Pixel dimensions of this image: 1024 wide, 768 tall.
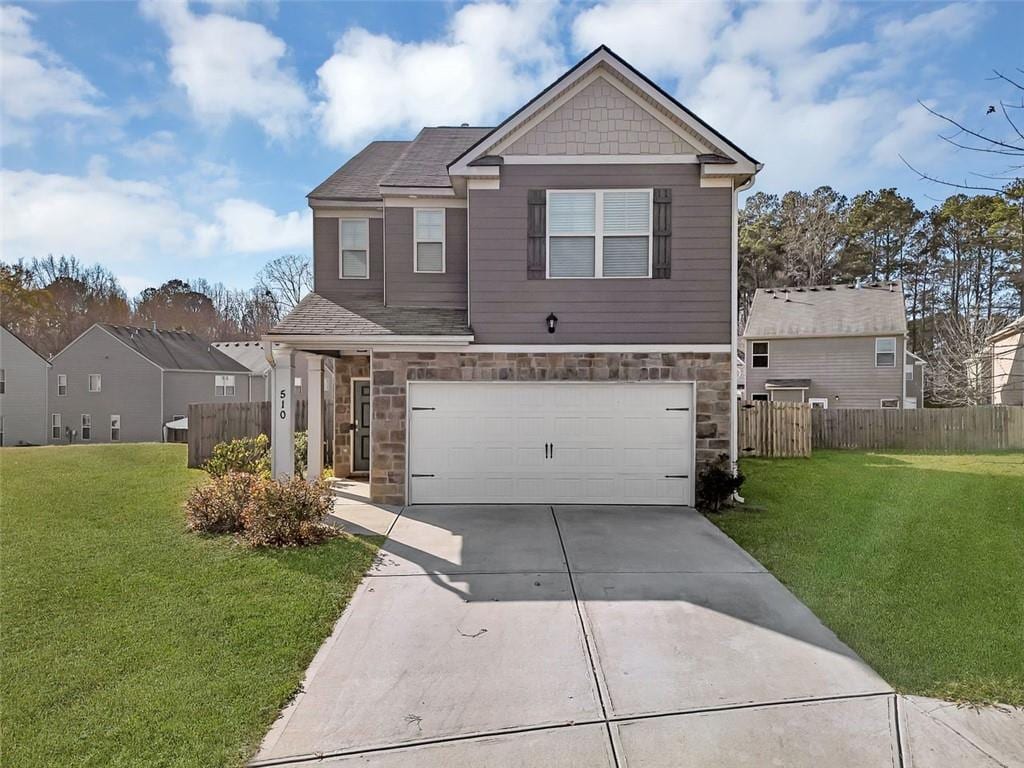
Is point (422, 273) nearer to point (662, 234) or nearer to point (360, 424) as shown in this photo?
point (360, 424)

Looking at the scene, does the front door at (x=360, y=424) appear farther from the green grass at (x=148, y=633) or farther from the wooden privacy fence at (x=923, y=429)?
the wooden privacy fence at (x=923, y=429)

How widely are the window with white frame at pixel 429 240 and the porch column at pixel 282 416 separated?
277 cm

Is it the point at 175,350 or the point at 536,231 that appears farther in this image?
the point at 175,350

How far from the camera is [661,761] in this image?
115 inches

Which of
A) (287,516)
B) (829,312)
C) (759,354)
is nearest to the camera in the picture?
(287,516)

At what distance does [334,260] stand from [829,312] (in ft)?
69.3

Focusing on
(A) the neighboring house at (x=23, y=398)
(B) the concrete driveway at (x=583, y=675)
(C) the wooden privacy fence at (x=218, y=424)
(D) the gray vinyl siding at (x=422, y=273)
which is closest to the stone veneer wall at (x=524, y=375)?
(D) the gray vinyl siding at (x=422, y=273)

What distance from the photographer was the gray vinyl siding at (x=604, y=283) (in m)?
8.59

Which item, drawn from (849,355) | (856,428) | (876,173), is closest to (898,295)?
(849,355)

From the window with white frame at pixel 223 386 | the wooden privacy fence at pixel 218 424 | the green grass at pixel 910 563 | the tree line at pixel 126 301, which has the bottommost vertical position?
the green grass at pixel 910 563

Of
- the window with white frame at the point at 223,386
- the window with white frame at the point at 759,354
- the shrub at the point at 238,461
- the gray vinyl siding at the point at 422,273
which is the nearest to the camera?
the shrub at the point at 238,461

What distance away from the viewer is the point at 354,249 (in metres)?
10.4

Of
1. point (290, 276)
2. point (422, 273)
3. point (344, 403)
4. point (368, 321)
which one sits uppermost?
point (290, 276)

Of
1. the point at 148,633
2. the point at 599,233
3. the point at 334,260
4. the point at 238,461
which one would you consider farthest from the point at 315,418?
the point at 148,633
